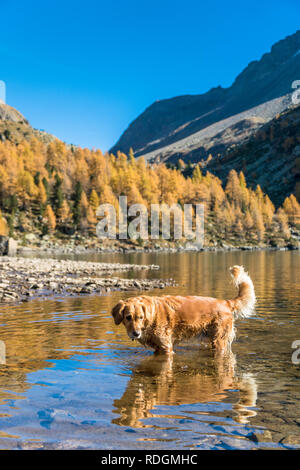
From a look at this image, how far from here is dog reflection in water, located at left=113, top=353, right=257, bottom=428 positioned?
5896mm

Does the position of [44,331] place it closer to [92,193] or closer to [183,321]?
[183,321]

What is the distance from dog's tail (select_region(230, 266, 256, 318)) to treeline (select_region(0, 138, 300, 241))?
91.3m

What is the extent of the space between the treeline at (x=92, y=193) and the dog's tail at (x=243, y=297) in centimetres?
9127

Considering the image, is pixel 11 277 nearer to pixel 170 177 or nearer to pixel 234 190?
pixel 170 177

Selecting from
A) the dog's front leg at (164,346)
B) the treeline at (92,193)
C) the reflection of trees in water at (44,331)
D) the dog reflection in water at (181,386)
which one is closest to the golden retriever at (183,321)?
the dog's front leg at (164,346)

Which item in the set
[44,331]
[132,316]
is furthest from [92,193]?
[132,316]

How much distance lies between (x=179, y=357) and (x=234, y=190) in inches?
5837

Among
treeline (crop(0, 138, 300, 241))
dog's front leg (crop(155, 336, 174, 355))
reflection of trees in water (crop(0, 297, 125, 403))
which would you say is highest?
treeline (crop(0, 138, 300, 241))

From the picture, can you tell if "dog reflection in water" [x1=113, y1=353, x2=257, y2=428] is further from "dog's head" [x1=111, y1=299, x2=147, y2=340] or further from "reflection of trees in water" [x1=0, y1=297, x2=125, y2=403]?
"reflection of trees in water" [x1=0, y1=297, x2=125, y2=403]

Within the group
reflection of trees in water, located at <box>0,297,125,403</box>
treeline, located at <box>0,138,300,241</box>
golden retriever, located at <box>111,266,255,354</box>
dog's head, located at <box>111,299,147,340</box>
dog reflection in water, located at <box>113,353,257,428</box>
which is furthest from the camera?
treeline, located at <box>0,138,300,241</box>

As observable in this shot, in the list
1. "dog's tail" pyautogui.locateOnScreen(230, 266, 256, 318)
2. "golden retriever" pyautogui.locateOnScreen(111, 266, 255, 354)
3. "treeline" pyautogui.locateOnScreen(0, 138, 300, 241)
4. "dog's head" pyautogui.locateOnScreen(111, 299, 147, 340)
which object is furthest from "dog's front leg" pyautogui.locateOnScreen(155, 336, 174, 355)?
"treeline" pyautogui.locateOnScreen(0, 138, 300, 241)

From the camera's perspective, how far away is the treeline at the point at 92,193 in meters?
112

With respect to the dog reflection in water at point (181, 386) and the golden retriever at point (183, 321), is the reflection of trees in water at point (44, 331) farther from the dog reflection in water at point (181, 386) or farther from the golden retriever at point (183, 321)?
the golden retriever at point (183, 321)

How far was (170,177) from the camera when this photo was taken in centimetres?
13712
